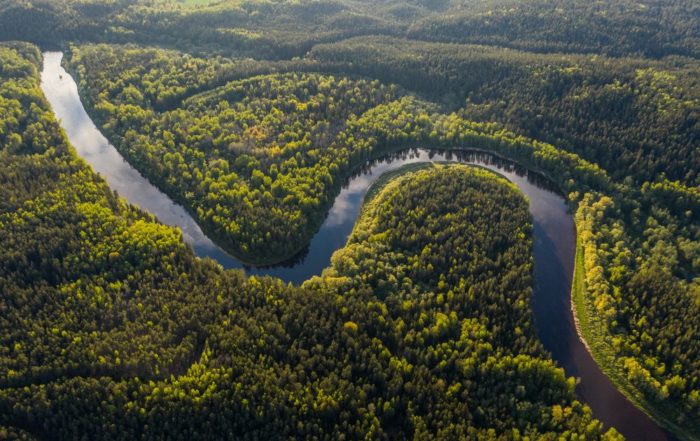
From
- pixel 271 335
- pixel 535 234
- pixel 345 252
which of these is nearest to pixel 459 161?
pixel 535 234

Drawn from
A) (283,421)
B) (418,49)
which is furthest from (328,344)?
(418,49)

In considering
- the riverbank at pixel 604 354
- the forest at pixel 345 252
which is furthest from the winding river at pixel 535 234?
the forest at pixel 345 252

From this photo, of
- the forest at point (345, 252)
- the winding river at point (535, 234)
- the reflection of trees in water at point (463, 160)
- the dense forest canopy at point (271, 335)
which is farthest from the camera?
the reflection of trees in water at point (463, 160)

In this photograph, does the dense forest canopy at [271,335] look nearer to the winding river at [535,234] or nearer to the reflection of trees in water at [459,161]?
the winding river at [535,234]

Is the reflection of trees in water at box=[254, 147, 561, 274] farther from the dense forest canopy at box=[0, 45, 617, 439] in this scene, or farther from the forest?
the dense forest canopy at box=[0, 45, 617, 439]

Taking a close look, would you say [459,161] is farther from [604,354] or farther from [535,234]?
[604,354]
